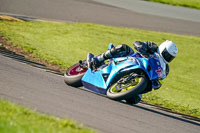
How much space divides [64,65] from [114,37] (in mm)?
5358

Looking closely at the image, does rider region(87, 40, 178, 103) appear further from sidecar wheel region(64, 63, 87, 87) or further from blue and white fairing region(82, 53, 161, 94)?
sidecar wheel region(64, 63, 87, 87)

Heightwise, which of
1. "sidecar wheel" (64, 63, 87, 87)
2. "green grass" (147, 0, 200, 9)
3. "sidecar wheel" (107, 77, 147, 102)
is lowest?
"sidecar wheel" (64, 63, 87, 87)

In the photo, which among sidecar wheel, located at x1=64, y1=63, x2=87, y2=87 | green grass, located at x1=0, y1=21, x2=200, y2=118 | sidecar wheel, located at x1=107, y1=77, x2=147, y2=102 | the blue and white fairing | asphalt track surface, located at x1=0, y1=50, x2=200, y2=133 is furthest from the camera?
green grass, located at x1=0, y1=21, x2=200, y2=118

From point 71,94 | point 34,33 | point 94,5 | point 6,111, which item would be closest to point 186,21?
point 94,5

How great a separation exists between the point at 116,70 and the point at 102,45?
761 cm

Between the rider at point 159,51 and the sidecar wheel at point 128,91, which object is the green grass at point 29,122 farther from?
the rider at point 159,51

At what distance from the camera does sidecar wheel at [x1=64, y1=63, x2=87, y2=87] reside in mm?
8663

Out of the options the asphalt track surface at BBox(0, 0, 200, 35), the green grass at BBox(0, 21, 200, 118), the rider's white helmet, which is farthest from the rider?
the asphalt track surface at BBox(0, 0, 200, 35)

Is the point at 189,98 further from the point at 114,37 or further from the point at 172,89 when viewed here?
the point at 114,37

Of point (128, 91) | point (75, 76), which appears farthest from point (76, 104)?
point (75, 76)

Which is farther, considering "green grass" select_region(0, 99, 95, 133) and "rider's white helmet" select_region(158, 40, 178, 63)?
"rider's white helmet" select_region(158, 40, 178, 63)

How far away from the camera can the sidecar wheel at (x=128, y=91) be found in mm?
7368

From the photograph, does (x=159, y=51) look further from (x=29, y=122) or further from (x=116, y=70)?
(x=29, y=122)

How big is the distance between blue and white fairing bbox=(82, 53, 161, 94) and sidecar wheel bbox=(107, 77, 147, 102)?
178 mm
